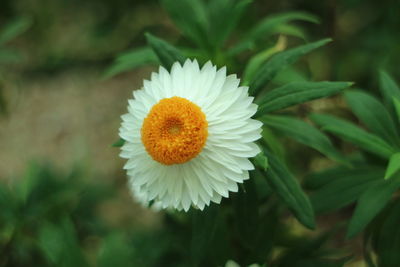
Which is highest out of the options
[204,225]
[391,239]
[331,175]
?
[204,225]

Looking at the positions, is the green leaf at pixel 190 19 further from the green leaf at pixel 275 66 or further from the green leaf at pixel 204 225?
the green leaf at pixel 204 225

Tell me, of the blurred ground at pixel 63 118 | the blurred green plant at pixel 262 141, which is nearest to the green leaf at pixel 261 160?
the blurred green plant at pixel 262 141

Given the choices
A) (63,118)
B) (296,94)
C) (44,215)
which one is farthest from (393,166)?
(63,118)

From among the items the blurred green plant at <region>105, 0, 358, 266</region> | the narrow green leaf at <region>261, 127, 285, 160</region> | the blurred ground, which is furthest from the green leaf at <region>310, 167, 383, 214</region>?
the blurred ground

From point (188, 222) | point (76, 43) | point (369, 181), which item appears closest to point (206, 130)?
point (369, 181)

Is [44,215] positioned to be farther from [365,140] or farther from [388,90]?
[388,90]

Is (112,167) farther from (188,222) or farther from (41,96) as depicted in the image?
(188,222)
